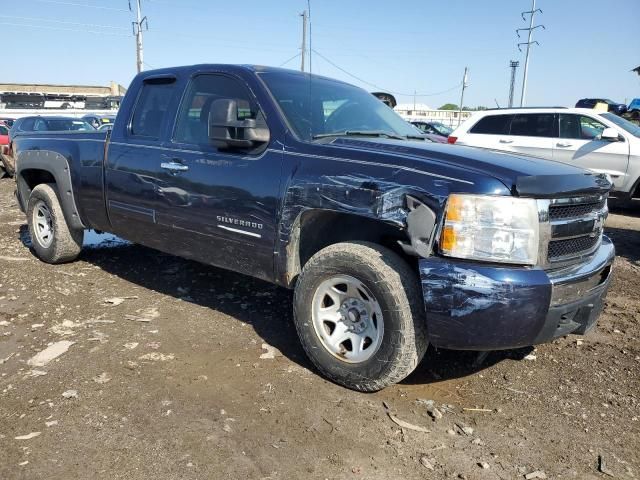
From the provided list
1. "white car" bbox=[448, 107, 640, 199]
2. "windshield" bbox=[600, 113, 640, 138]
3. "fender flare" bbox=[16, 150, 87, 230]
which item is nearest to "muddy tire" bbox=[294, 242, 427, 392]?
"fender flare" bbox=[16, 150, 87, 230]

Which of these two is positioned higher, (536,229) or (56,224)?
(536,229)

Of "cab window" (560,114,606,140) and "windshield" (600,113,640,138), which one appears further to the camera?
"cab window" (560,114,606,140)

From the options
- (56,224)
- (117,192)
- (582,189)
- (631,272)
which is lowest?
(631,272)

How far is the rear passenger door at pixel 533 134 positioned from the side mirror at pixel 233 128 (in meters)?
7.09

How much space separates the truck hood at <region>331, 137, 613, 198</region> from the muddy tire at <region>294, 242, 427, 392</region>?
0.57m

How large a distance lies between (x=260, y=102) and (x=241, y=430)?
214cm

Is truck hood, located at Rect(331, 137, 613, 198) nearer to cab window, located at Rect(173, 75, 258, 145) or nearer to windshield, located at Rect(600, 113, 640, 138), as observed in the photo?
cab window, located at Rect(173, 75, 258, 145)

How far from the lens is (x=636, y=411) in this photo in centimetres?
296

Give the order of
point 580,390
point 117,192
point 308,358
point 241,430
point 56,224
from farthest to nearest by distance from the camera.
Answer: point 56,224 < point 117,192 < point 308,358 < point 580,390 < point 241,430

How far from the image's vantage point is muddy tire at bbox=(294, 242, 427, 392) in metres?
2.84

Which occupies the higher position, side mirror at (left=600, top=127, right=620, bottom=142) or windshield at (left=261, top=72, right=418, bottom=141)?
windshield at (left=261, top=72, right=418, bottom=141)

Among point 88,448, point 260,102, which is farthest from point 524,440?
point 260,102

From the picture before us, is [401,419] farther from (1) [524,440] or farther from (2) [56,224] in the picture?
(2) [56,224]

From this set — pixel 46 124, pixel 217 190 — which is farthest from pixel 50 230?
pixel 46 124
